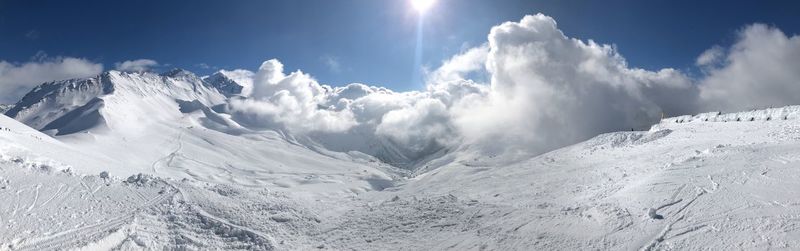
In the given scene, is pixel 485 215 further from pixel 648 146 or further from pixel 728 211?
pixel 648 146

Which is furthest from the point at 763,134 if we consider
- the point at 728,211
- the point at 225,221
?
the point at 225,221

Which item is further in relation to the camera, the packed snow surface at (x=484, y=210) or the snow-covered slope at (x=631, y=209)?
the packed snow surface at (x=484, y=210)

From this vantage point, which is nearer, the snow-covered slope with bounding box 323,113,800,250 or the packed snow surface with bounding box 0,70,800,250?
the snow-covered slope with bounding box 323,113,800,250

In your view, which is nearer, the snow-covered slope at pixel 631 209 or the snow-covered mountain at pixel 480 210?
the snow-covered slope at pixel 631 209

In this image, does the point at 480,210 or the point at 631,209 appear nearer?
the point at 631,209

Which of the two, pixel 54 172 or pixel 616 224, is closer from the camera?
pixel 616 224

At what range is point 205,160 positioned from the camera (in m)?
135

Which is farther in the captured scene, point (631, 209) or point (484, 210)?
point (484, 210)

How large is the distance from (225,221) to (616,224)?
2858 centimetres

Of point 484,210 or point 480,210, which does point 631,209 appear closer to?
point 484,210

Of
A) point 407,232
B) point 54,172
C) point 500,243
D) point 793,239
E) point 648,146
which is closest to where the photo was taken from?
point 793,239

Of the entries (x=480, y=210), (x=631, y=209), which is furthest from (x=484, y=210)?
(x=631, y=209)

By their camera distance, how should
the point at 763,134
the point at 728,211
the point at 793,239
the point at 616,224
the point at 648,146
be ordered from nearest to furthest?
the point at 793,239 → the point at 728,211 → the point at 616,224 → the point at 763,134 → the point at 648,146

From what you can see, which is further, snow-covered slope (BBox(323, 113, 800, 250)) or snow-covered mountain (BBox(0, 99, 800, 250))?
snow-covered mountain (BBox(0, 99, 800, 250))
